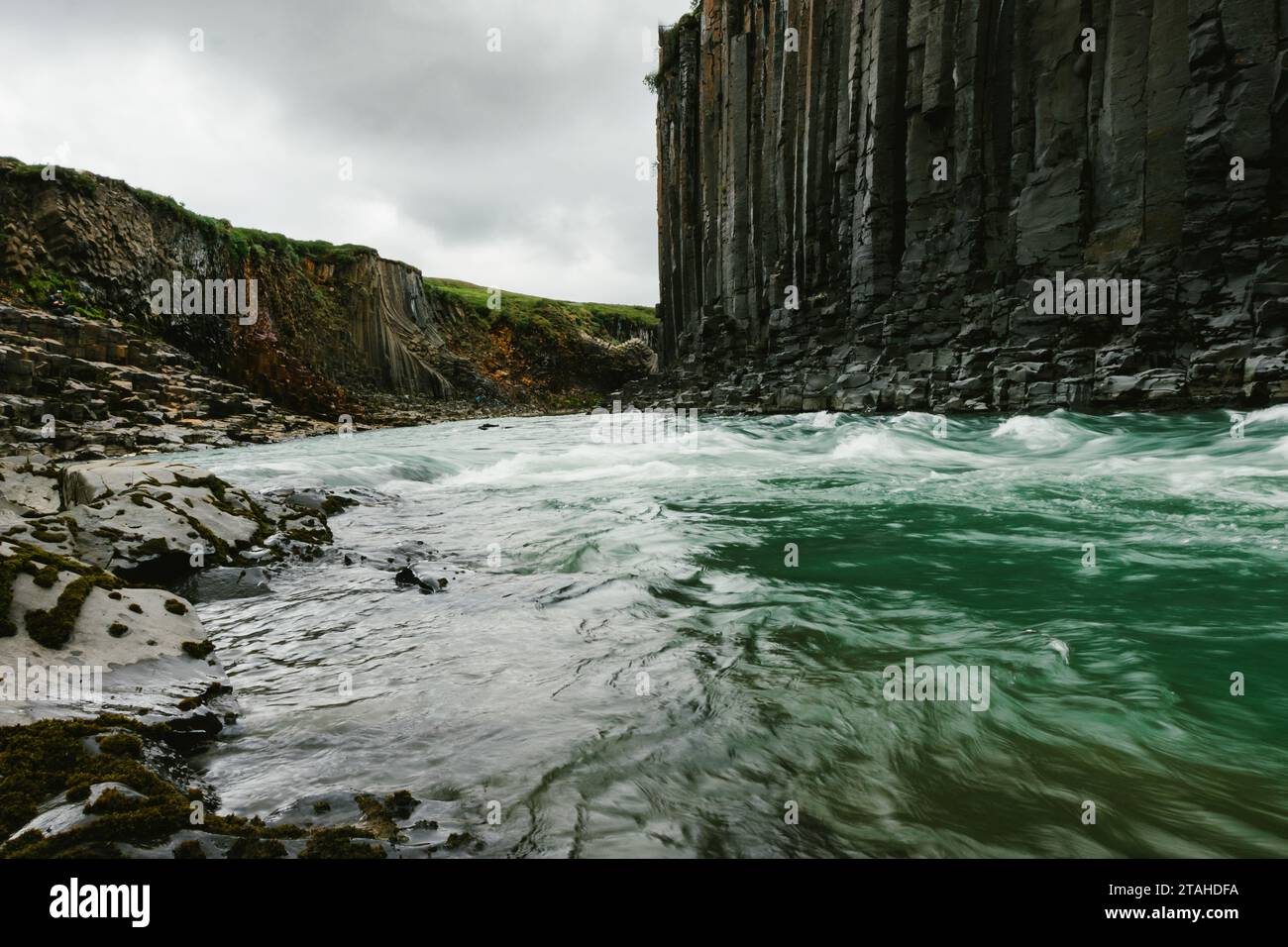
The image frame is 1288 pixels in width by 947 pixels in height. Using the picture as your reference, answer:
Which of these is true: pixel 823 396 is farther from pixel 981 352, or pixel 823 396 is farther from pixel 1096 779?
pixel 1096 779

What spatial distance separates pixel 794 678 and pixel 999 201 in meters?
23.1

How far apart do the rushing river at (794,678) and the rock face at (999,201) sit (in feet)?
30.8

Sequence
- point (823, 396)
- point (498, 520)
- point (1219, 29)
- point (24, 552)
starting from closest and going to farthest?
point (24, 552) < point (498, 520) < point (1219, 29) < point (823, 396)

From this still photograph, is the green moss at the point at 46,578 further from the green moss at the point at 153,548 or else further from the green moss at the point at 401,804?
the green moss at the point at 401,804

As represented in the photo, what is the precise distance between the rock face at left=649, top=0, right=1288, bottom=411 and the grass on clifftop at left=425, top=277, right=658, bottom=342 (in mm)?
29299

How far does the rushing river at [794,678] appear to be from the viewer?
2.53 m

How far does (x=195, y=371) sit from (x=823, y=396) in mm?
26452

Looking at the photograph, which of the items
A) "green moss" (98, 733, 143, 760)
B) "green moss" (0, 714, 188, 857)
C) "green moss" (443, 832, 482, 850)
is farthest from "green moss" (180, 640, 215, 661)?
"green moss" (443, 832, 482, 850)

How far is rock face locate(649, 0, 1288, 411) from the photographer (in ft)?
49.0

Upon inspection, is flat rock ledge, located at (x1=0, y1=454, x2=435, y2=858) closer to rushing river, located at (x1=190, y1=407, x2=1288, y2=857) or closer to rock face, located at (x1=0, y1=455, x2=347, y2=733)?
rock face, located at (x1=0, y1=455, x2=347, y2=733)

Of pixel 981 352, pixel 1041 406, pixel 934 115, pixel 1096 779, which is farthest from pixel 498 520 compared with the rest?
pixel 934 115

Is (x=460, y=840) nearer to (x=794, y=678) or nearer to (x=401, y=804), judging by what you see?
(x=401, y=804)

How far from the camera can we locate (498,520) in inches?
350

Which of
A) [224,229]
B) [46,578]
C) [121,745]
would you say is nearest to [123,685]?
[121,745]
